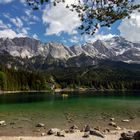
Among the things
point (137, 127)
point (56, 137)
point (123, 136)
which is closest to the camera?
point (123, 136)

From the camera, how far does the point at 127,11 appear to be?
16781 millimetres

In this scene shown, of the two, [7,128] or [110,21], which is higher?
[110,21]

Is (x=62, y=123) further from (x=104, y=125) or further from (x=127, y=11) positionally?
(x=127, y=11)

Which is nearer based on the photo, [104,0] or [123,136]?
[104,0]

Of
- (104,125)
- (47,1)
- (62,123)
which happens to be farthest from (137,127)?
(47,1)

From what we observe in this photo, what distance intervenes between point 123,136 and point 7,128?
64.4ft

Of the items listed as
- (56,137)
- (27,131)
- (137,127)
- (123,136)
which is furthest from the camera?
(137,127)

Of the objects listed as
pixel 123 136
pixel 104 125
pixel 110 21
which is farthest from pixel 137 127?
pixel 110 21

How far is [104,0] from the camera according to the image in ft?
52.2

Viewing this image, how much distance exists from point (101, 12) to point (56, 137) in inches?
868

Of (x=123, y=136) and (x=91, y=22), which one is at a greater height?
(x=91, y=22)

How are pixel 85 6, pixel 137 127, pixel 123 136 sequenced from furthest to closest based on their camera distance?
pixel 137 127 → pixel 123 136 → pixel 85 6

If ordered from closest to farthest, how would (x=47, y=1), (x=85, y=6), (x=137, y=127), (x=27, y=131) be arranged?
1. (x=47, y=1)
2. (x=85, y=6)
3. (x=27, y=131)
4. (x=137, y=127)

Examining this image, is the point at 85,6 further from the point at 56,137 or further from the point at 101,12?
the point at 56,137
